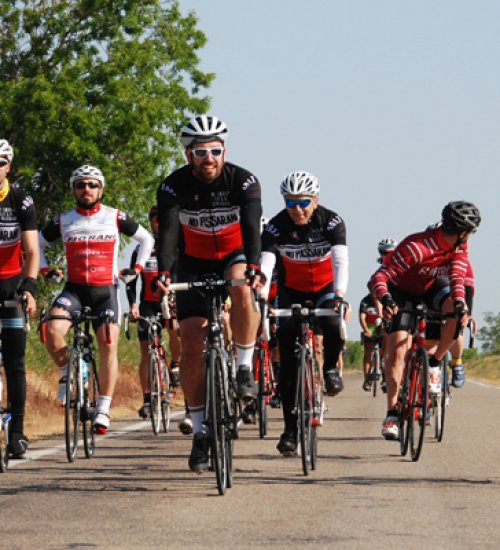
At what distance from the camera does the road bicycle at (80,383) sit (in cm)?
1148

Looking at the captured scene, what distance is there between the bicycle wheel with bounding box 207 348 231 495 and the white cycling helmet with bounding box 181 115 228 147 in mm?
1448

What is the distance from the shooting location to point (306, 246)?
1269 cm

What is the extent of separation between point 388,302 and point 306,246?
133 cm

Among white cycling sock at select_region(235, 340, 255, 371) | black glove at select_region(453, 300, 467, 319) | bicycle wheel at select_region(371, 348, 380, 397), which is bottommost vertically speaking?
bicycle wheel at select_region(371, 348, 380, 397)

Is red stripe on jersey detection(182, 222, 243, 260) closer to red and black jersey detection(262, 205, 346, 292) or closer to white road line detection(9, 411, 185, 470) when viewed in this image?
red and black jersey detection(262, 205, 346, 292)

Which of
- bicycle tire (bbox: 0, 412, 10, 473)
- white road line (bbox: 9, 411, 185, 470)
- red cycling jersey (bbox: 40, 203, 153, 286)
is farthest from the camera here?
red cycling jersey (bbox: 40, 203, 153, 286)

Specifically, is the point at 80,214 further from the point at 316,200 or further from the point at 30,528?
the point at 30,528

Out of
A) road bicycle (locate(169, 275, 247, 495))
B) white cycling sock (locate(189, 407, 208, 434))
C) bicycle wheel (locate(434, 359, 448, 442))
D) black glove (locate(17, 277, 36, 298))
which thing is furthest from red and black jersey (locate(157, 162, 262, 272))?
bicycle wheel (locate(434, 359, 448, 442))

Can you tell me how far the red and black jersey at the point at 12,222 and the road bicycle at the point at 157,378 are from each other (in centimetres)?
361

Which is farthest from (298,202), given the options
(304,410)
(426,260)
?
(304,410)

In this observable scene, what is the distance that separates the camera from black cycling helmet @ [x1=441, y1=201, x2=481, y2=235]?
11.9 m

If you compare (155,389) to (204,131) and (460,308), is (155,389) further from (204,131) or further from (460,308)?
(204,131)

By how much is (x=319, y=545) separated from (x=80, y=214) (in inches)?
240

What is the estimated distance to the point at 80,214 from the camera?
12688 millimetres
